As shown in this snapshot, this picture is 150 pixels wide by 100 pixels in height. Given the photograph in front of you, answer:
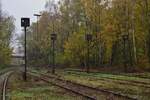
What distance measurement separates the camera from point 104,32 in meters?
63.8

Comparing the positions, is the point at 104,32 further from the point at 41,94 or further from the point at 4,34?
the point at 41,94

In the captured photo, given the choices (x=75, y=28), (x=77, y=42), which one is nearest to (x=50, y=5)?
(x=75, y=28)

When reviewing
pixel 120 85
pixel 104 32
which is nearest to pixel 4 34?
pixel 104 32

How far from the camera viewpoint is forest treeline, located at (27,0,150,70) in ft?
189

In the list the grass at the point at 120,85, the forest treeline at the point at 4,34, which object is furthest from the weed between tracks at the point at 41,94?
the forest treeline at the point at 4,34

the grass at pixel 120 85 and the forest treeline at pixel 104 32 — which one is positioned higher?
the forest treeline at pixel 104 32

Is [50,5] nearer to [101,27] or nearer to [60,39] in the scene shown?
[60,39]

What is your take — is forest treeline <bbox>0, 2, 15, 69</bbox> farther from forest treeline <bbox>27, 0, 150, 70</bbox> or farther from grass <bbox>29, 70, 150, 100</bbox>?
grass <bbox>29, 70, 150, 100</bbox>

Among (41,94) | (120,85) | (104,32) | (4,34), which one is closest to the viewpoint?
(41,94)

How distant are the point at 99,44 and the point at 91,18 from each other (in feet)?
16.8

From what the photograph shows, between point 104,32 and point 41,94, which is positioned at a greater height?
point 104,32

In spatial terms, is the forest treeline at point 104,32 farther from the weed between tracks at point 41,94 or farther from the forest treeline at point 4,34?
the weed between tracks at point 41,94

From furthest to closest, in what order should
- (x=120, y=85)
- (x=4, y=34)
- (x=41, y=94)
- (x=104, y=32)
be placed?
1. (x=4, y=34)
2. (x=104, y=32)
3. (x=120, y=85)
4. (x=41, y=94)

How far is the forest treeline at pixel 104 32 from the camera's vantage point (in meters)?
57.6
